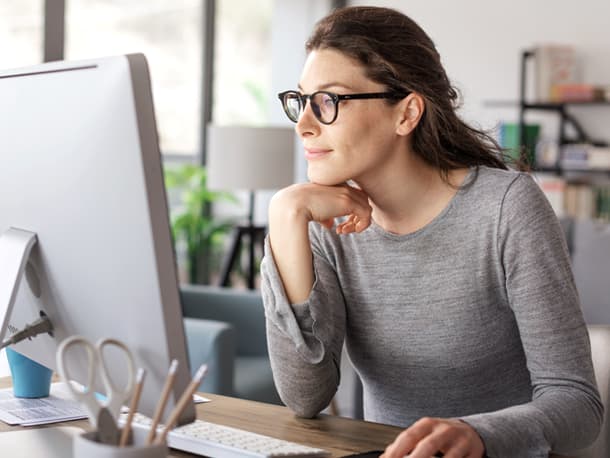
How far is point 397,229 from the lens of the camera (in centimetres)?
167

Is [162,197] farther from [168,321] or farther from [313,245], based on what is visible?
[313,245]

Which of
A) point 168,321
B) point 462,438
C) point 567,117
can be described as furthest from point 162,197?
point 567,117

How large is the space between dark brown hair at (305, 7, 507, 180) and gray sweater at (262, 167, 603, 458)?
10cm

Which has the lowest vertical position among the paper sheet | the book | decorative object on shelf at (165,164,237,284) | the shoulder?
decorative object on shelf at (165,164,237,284)

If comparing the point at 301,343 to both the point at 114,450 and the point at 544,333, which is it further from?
the point at 114,450

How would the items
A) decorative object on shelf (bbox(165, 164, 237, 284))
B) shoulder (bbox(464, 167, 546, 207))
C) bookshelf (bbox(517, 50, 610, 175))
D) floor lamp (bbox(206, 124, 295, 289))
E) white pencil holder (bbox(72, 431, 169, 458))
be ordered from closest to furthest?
white pencil holder (bbox(72, 431, 169, 458)) → shoulder (bbox(464, 167, 546, 207)) → floor lamp (bbox(206, 124, 295, 289)) → decorative object on shelf (bbox(165, 164, 237, 284)) → bookshelf (bbox(517, 50, 610, 175))

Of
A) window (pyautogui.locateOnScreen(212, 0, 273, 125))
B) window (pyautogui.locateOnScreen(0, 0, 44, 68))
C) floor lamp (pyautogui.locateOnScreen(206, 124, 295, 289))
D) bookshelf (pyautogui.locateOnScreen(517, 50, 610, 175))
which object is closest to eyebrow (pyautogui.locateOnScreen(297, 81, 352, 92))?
floor lamp (pyautogui.locateOnScreen(206, 124, 295, 289))

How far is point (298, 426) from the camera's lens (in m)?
1.36

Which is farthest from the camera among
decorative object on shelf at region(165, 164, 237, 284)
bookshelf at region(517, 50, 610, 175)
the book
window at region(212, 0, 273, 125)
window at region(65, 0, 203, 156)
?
window at region(212, 0, 273, 125)

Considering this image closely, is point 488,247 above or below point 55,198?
below

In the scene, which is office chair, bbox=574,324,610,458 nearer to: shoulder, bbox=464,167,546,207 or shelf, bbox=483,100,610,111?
shoulder, bbox=464,167,546,207

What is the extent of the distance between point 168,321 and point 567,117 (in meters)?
5.68

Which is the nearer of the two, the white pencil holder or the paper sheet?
the white pencil holder

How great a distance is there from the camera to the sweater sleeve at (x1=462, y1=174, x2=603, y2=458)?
A: 1.28 m
